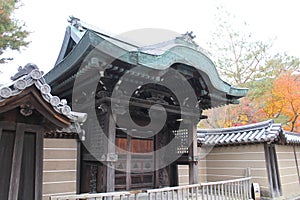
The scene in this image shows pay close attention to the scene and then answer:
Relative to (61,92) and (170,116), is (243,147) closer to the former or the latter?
(170,116)

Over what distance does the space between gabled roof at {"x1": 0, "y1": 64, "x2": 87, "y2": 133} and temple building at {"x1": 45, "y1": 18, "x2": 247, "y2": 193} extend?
1.24 meters

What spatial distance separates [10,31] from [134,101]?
26.6ft

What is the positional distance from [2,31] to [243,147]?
10.3 metres

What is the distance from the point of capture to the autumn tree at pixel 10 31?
10.1 m

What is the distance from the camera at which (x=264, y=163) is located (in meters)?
8.17

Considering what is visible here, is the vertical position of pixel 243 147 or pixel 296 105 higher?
pixel 296 105

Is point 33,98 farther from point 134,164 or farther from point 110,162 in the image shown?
point 134,164

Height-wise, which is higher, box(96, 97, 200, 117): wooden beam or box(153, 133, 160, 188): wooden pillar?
box(96, 97, 200, 117): wooden beam

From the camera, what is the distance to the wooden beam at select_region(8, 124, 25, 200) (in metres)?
2.79

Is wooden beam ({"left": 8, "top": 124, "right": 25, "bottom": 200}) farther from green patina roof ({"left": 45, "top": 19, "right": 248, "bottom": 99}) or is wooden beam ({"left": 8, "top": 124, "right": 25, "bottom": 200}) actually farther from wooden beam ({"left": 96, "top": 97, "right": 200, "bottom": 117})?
wooden beam ({"left": 96, "top": 97, "right": 200, "bottom": 117})

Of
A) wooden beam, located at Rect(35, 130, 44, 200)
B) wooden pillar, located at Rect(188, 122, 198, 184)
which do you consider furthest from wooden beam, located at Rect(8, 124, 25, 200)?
wooden pillar, located at Rect(188, 122, 198, 184)

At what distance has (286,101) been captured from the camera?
46.5 ft

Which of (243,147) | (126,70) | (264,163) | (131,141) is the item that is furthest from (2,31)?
(264,163)

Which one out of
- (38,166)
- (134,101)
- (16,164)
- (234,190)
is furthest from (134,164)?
(16,164)
